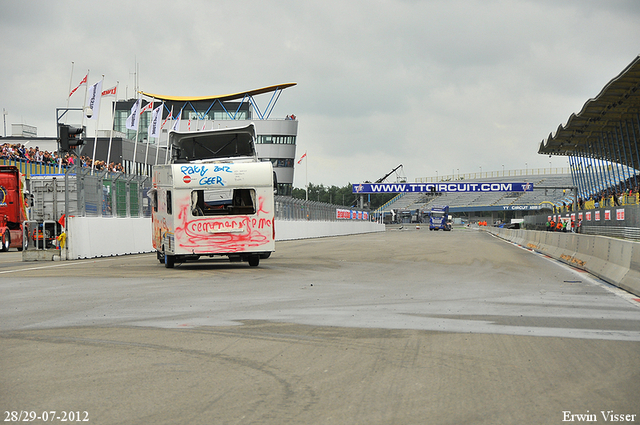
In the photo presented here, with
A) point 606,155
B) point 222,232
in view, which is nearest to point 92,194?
point 222,232

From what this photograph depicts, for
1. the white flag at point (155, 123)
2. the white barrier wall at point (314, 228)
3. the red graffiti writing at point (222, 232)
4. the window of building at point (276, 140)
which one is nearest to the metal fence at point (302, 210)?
the white barrier wall at point (314, 228)

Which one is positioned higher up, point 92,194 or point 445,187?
point 445,187

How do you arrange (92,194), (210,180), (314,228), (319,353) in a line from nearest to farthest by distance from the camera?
(319,353) → (210,180) → (92,194) → (314,228)

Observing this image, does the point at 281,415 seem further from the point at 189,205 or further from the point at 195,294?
the point at 189,205

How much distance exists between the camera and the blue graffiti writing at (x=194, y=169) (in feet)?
55.2

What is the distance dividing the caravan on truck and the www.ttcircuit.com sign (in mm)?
75801

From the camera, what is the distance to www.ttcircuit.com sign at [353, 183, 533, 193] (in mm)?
97625

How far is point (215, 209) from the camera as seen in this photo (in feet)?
59.4

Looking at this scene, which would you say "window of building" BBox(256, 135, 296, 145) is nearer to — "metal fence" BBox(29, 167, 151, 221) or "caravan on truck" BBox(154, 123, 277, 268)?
"metal fence" BBox(29, 167, 151, 221)

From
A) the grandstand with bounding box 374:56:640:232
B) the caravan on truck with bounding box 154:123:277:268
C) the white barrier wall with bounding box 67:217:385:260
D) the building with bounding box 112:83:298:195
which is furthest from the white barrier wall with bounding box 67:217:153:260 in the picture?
the building with bounding box 112:83:298:195

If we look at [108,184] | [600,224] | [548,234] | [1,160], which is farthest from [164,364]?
[1,160]

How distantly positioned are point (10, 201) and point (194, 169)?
1691 centimetres

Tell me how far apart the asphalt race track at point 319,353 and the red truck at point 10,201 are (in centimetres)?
1910

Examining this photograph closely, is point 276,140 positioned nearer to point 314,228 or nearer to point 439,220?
point 439,220
